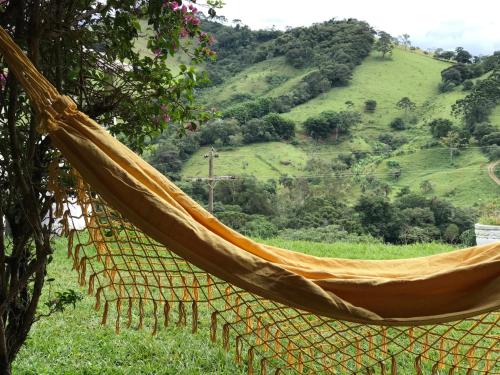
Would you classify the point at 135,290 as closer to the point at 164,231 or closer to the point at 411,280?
the point at 164,231

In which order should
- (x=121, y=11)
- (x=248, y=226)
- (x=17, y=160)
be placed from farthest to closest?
(x=248, y=226)
(x=121, y=11)
(x=17, y=160)

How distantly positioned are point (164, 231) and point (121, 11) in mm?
608

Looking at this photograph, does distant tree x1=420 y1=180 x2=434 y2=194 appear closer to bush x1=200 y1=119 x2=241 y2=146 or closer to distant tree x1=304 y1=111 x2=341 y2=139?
distant tree x1=304 y1=111 x2=341 y2=139

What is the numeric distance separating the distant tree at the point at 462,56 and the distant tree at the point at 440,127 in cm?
349

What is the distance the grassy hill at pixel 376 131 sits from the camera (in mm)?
15547

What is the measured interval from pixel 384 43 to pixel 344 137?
5.32 metres

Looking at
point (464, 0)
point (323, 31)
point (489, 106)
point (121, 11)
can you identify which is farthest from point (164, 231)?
point (464, 0)

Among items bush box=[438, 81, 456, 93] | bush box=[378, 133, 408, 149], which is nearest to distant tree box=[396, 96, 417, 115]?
bush box=[438, 81, 456, 93]

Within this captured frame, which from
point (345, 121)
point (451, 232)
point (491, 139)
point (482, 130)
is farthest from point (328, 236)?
point (345, 121)

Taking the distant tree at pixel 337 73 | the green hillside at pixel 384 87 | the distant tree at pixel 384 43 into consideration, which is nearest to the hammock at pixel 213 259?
the green hillside at pixel 384 87

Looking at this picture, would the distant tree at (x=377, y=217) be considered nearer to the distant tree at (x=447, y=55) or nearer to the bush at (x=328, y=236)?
the bush at (x=328, y=236)

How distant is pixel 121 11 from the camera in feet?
4.53

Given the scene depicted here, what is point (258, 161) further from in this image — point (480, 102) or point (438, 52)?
point (438, 52)

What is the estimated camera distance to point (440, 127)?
18.2 meters
